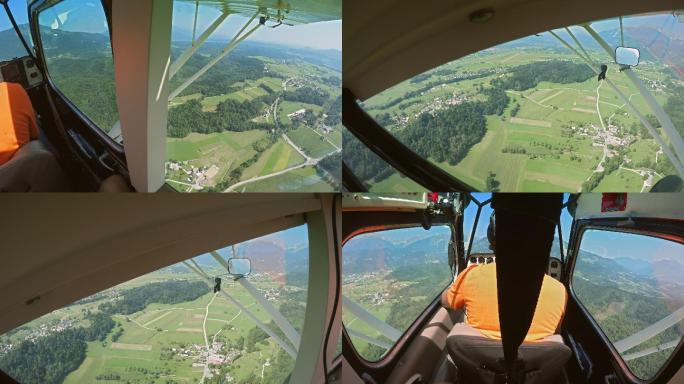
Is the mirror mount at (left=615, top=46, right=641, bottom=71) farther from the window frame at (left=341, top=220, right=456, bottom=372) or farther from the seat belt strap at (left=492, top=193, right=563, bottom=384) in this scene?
the window frame at (left=341, top=220, right=456, bottom=372)

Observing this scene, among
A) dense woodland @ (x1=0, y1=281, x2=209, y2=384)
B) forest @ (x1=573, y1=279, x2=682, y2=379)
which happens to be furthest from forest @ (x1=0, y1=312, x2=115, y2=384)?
forest @ (x1=573, y1=279, x2=682, y2=379)

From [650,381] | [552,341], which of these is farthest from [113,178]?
[650,381]

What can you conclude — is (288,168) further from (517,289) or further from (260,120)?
(517,289)

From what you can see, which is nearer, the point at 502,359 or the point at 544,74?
the point at 544,74

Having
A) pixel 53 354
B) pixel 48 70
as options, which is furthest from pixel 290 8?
pixel 53 354

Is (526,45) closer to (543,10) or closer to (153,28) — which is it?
(543,10)
